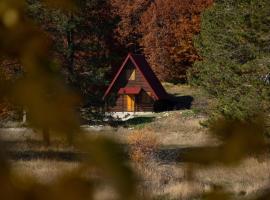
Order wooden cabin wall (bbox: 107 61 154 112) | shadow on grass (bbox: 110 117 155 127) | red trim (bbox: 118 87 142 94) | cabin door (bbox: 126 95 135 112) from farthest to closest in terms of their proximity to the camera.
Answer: cabin door (bbox: 126 95 135 112)
wooden cabin wall (bbox: 107 61 154 112)
red trim (bbox: 118 87 142 94)
shadow on grass (bbox: 110 117 155 127)

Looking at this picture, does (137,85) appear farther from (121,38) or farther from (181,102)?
(121,38)

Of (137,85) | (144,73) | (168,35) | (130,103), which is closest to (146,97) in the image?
(137,85)

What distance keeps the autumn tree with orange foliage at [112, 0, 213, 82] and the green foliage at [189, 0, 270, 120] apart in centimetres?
2521

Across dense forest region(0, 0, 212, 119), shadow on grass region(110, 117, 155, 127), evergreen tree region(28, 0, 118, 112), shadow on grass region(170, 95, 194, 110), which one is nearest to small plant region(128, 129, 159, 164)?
evergreen tree region(28, 0, 118, 112)

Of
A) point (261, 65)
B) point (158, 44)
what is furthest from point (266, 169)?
point (158, 44)

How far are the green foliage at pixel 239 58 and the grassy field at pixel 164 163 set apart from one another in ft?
6.62

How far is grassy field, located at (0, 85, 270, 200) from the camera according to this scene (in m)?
1.13

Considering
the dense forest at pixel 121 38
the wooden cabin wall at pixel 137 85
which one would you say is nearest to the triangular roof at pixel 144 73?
the wooden cabin wall at pixel 137 85

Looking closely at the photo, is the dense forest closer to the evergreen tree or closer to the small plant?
the evergreen tree

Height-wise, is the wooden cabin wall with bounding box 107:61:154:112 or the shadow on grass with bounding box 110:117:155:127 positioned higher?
the wooden cabin wall with bounding box 107:61:154:112

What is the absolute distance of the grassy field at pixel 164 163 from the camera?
1.13m

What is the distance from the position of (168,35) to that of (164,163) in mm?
34629

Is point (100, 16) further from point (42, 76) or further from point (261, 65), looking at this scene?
point (42, 76)

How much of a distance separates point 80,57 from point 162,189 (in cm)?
969
